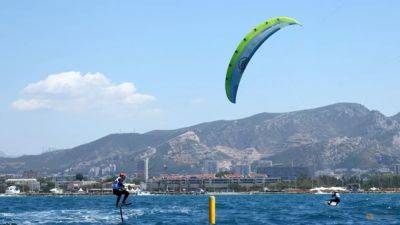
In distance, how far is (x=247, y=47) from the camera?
24.9m

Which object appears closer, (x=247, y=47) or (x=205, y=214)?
(x=247, y=47)

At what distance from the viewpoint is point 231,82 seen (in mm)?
25469

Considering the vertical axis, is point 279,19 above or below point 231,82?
above

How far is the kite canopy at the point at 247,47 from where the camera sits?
Result: 2469 cm

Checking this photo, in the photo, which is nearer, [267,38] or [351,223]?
[267,38]

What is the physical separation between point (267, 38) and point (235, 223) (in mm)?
14621

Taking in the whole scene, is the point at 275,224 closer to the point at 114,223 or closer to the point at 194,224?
the point at 194,224

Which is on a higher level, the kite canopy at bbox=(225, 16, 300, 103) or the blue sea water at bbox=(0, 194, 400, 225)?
the kite canopy at bbox=(225, 16, 300, 103)

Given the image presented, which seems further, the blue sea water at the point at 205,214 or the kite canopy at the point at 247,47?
the blue sea water at the point at 205,214

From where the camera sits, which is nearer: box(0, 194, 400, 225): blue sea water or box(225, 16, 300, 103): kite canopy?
box(225, 16, 300, 103): kite canopy

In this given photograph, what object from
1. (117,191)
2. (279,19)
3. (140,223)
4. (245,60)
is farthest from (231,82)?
(140,223)

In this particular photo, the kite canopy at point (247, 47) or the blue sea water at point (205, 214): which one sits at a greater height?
the kite canopy at point (247, 47)

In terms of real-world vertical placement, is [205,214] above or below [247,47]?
below

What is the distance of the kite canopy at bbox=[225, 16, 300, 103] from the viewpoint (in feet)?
81.0
